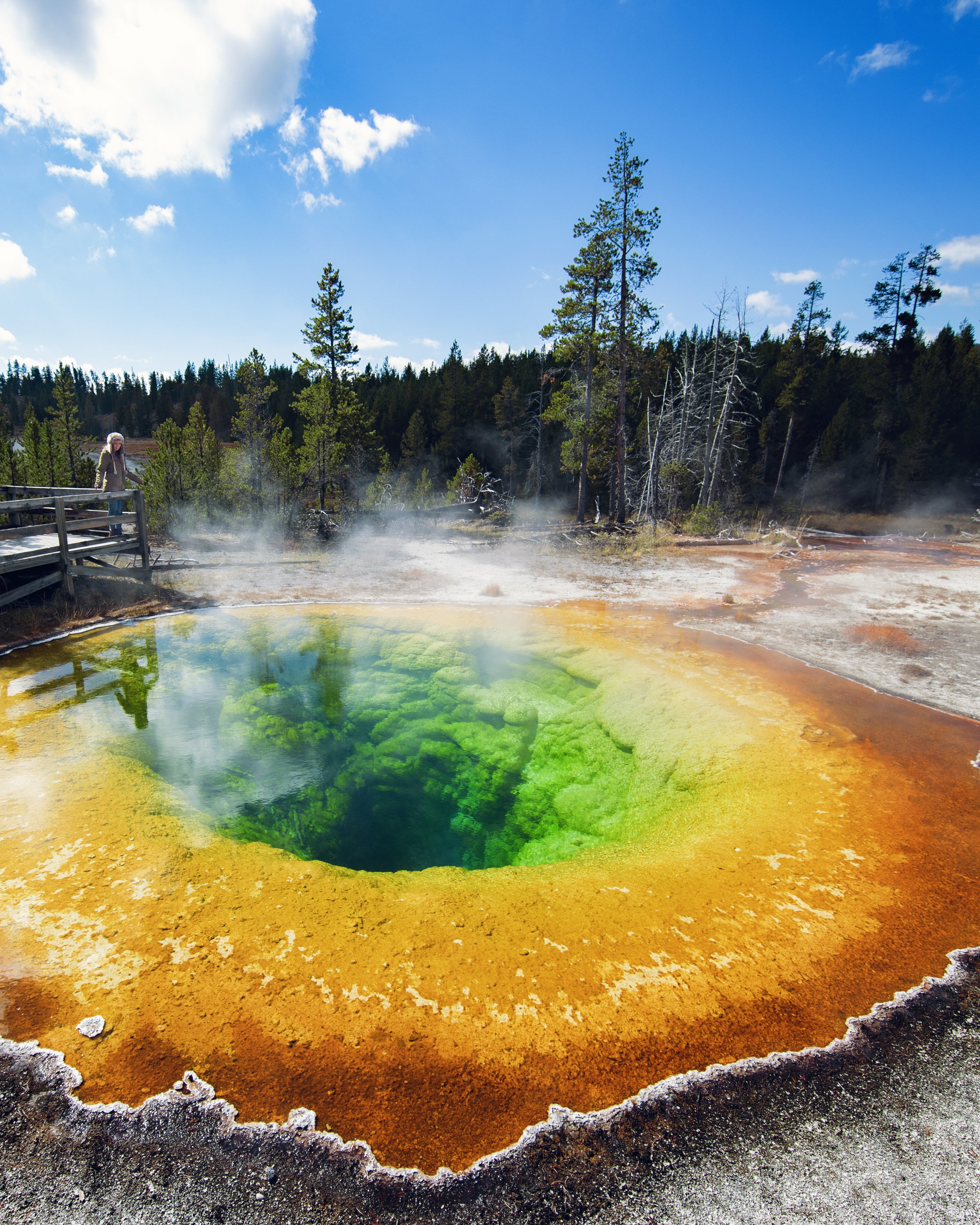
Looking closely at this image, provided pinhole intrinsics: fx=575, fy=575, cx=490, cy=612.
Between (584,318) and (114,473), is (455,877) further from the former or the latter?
(584,318)

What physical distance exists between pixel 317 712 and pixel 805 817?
4842 millimetres

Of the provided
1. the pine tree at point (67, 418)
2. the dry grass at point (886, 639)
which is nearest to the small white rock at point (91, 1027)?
the dry grass at point (886, 639)

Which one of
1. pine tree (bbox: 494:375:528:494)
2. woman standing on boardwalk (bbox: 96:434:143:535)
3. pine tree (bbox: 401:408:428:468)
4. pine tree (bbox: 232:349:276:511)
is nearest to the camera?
woman standing on boardwalk (bbox: 96:434:143:535)

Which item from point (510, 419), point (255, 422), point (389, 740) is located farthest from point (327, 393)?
point (510, 419)

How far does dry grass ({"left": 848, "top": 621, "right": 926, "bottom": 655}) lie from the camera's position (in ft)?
26.8

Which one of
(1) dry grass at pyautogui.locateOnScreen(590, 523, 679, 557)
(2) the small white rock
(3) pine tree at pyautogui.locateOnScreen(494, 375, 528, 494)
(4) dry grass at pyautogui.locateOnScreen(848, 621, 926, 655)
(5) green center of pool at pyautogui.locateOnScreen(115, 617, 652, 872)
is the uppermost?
(3) pine tree at pyautogui.locateOnScreen(494, 375, 528, 494)

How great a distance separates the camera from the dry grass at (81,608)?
7.64 metres

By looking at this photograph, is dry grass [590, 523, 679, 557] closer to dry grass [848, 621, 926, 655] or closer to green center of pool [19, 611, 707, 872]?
dry grass [848, 621, 926, 655]

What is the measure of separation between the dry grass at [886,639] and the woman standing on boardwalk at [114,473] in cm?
1201

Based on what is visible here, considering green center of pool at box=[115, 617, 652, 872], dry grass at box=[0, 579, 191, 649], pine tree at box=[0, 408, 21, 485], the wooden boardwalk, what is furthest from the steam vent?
pine tree at box=[0, 408, 21, 485]

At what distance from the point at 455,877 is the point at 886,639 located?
7.97 m

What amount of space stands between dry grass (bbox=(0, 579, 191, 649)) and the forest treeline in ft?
25.9

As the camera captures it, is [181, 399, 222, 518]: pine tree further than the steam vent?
Yes

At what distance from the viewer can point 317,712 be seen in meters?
6.48
